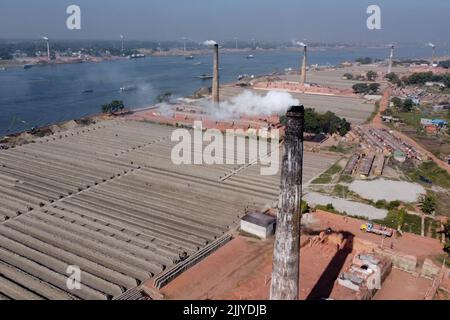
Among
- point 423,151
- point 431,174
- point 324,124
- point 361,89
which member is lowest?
point 431,174

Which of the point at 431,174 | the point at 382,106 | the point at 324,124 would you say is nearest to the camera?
the point at 431,174

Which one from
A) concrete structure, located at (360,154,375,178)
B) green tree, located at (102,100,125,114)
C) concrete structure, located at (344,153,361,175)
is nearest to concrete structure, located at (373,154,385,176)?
concrete structure, located at (360,154,375,178)

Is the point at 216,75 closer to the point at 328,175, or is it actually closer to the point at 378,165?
the point at 328,175

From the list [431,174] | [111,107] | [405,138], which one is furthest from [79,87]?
[431,174]

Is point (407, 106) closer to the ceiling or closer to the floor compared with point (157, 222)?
closer to the ceiling

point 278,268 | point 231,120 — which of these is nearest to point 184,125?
point 231,120

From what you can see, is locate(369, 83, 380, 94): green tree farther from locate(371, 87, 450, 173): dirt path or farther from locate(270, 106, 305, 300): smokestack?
locate(270, 106, 305, 300): smokestack

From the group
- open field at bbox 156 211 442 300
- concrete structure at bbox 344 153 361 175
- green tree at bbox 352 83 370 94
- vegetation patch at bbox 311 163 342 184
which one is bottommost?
open field at bbox 156 211 442 300
